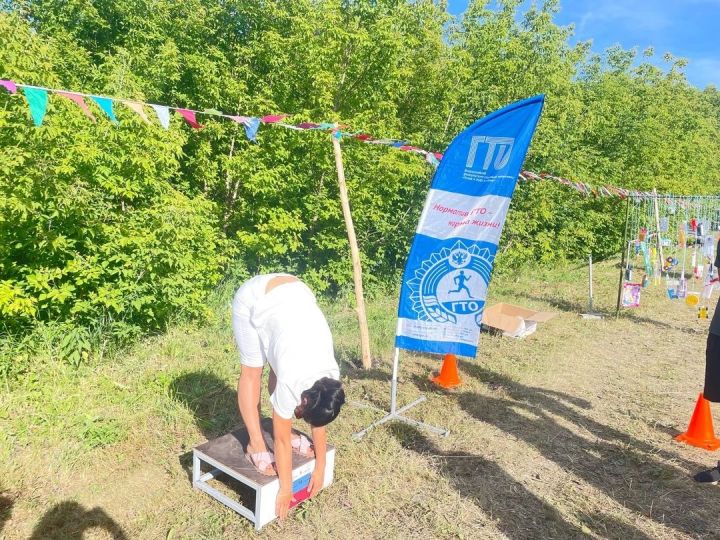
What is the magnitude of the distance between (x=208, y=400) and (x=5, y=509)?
1.87 metres

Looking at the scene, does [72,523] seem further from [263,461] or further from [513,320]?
[513,320]

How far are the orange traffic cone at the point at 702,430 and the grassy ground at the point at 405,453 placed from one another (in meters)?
0.14

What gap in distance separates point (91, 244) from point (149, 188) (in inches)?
53.4

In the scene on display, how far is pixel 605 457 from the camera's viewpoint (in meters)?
4.20

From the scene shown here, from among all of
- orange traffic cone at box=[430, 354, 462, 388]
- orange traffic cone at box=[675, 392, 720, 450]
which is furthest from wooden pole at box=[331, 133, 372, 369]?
orange traffic cone at box=[675, 392, 720, 450]

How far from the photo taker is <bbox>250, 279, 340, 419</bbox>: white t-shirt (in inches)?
111

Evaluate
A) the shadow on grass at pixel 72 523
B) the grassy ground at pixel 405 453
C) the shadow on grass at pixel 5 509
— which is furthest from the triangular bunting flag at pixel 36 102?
the shadow on grass at pixel 72 523

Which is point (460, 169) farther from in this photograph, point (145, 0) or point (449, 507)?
point (145, 0)

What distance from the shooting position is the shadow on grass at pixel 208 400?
4.40 metres

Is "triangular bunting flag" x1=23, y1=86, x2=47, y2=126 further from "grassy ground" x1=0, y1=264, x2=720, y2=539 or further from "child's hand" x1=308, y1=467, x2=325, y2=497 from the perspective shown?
"child's hand" x1=308, y1=467, x2=325, y2=497

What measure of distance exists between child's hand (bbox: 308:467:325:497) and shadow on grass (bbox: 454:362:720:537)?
6.65 feet

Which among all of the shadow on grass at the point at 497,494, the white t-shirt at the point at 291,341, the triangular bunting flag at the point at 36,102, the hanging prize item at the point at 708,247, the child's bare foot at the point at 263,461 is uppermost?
the triangular bunting flag at the point at 36,102

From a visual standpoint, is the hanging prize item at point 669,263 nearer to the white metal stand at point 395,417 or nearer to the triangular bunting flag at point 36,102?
the white metal stand at point 395,417

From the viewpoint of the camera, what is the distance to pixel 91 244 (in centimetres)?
641
